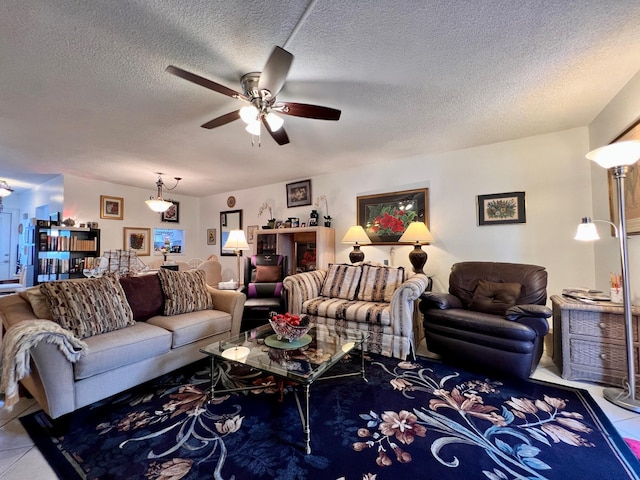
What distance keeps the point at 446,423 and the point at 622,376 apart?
160 centimetres

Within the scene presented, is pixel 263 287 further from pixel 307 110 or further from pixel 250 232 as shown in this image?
→ pixel 307 110

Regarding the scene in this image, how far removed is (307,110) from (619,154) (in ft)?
7.25

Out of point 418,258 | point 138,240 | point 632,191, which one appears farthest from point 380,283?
point 138,240

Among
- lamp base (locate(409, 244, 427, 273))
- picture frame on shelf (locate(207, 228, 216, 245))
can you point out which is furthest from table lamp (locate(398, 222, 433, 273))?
picture frame on shelf (locate(207, 228, 216, 245))

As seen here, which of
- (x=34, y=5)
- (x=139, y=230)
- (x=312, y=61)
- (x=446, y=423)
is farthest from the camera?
(x=139, y=230)

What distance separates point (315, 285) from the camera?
3.58 metres

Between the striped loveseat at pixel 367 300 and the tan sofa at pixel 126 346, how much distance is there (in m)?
0.82

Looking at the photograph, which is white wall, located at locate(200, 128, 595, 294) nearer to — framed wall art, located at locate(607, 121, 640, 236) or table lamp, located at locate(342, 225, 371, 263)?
table lamp, located at locate(342, 225, 371, 263)

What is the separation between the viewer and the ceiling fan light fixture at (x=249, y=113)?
1.95 metres

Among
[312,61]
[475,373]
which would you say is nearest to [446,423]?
[475,373]

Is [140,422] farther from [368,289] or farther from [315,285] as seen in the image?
[368,289]

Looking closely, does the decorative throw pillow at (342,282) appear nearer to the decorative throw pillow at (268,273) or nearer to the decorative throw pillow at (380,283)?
the decorative throw pillow at (380,283)

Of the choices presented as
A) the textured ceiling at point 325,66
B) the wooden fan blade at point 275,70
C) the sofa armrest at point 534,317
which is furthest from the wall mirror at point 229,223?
the sofa armrest at point 534,317

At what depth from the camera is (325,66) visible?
6.20 ft
